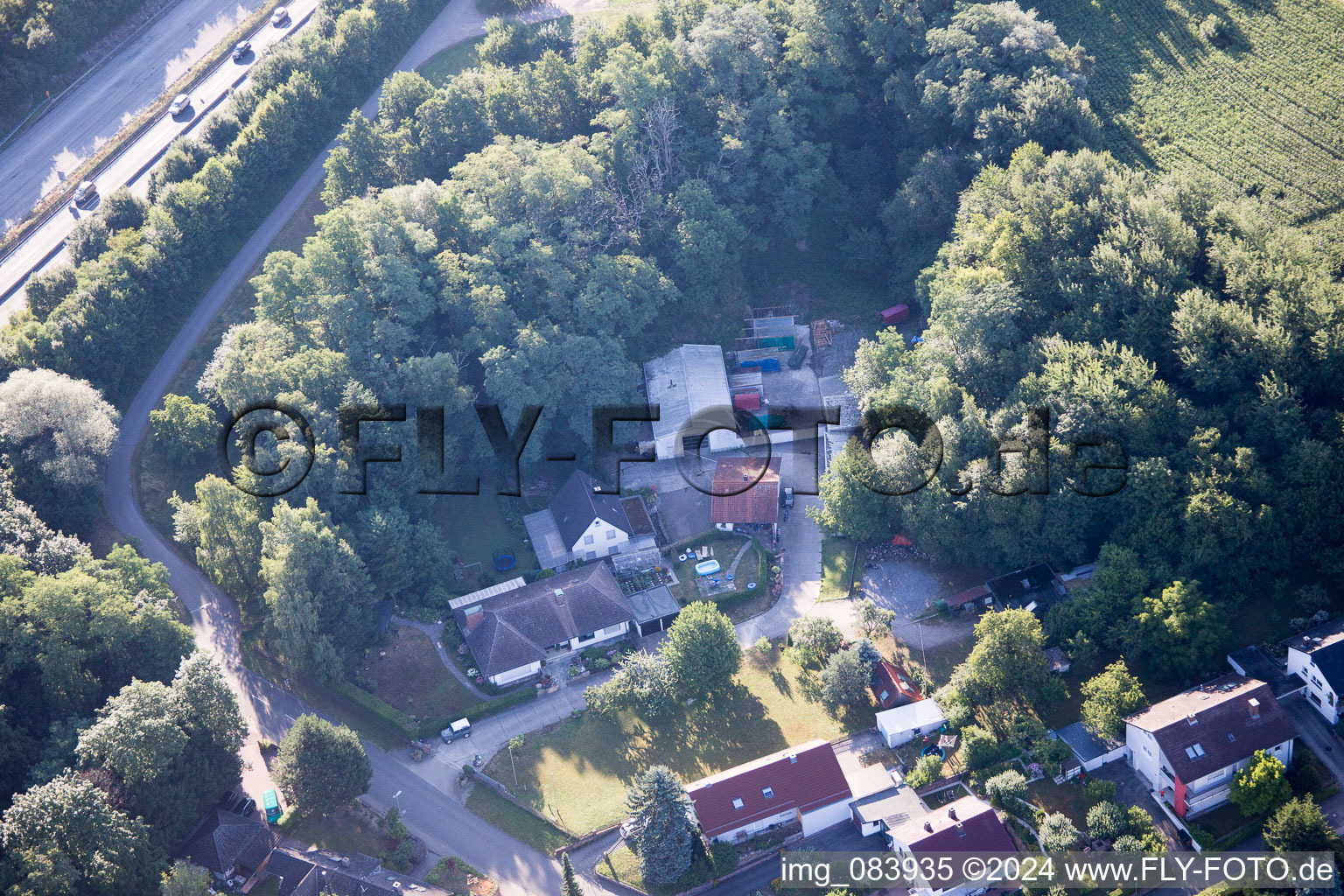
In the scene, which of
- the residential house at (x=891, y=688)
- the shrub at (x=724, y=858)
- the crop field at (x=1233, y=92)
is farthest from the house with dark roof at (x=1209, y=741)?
the crop field at (x=1233, y=92)

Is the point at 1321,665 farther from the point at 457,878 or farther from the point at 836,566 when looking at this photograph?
the point at 457,878

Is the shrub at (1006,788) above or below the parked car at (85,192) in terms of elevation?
below

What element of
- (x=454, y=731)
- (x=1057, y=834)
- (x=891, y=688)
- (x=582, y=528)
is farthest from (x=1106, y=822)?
(x=454, y=731)

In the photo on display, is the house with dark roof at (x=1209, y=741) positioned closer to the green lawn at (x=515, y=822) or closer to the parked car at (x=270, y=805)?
the green lawn at (x=515, y=822)

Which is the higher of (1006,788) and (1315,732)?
(1006,788)

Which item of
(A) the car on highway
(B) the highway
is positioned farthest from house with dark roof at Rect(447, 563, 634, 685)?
(A) the car on highway

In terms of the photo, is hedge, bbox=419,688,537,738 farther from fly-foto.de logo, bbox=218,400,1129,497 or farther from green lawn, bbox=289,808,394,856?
fly-foto.de logo, bbox=218,400,1129,497
